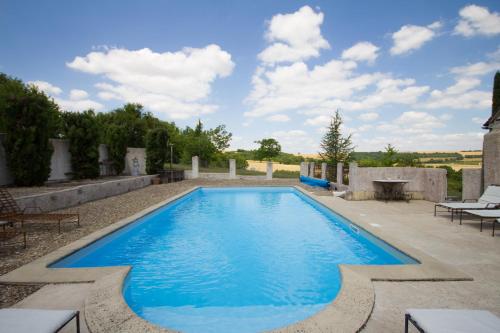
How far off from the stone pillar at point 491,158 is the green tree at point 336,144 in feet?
54.8

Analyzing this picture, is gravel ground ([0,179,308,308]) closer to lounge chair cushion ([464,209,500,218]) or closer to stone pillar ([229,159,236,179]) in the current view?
lounge chair cushion ([464,209,500,218])

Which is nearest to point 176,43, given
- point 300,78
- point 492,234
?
point 300,78

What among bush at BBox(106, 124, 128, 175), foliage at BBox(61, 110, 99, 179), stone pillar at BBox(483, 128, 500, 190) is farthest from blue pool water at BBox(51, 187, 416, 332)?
bush at BBox(106, 124, 128, 175)

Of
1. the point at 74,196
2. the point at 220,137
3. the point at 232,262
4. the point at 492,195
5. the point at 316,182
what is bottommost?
the point at 232,262

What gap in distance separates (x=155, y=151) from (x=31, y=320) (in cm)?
1950

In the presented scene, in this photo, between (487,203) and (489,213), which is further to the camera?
(487,203)

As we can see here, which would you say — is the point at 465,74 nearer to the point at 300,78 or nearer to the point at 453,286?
the point at 300,78

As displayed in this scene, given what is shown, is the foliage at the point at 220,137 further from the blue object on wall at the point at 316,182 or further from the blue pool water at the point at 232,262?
the blue pool water at the point at 232,262

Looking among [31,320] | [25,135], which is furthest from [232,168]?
[31,320]

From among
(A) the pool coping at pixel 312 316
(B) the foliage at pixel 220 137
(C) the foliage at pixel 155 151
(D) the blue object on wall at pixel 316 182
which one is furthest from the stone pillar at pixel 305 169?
(B) the foliage at pixel 220 137

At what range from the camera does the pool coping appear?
2.76 meters

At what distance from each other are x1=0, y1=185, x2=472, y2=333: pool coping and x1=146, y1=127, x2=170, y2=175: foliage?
1560 cm

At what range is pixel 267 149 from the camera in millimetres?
52875

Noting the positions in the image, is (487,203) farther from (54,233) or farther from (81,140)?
(81,140)
